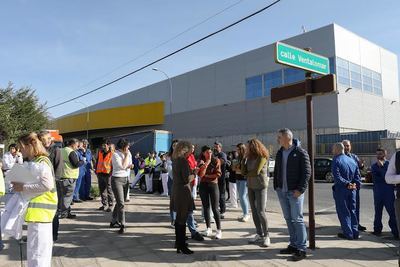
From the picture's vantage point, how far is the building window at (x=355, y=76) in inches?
1273

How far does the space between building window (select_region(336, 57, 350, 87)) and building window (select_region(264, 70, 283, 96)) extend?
485 centimetres

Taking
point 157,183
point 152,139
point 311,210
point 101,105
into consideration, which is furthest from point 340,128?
point 101,105

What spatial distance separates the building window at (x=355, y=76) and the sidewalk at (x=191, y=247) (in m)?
26.1

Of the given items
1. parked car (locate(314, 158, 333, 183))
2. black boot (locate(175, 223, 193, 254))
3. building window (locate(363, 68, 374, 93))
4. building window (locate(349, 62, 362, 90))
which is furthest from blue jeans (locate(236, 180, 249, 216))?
building window (locate(363, 68, 374, 93))

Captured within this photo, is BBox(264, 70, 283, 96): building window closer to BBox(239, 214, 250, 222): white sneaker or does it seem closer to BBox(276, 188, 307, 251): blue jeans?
BBox(239, 214, 250, 222): white sneaker

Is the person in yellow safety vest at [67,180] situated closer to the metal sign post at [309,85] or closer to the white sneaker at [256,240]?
the white sneaker at [256,240]

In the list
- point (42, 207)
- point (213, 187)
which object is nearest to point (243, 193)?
point (213, 187)

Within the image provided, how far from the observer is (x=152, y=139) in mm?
22438

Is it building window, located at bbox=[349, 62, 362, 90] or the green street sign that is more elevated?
building window, located at bbox=[349, 62, 362, 90]

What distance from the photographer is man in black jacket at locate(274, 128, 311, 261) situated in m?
5.88

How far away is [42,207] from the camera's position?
4.35m

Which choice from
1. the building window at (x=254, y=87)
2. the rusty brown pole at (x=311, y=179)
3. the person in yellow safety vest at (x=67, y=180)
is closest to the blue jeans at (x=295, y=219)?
the rusty brown pole at (x=311, y=179)

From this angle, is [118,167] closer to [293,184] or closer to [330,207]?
[293,184]

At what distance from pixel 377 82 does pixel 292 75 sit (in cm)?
869
